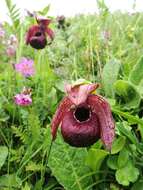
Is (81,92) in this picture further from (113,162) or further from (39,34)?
(39,34)

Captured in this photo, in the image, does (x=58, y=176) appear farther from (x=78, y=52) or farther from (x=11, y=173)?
(x=78, y=52)

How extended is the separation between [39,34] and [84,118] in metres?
1.21

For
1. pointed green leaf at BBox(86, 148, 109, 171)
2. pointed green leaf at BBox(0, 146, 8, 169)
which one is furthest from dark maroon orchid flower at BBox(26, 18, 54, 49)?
pointed green leaf at BBox(86, 148, 109, 171)

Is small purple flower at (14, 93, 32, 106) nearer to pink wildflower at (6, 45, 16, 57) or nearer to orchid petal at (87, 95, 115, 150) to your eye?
orchid petal at (87, 95, 115, 150)

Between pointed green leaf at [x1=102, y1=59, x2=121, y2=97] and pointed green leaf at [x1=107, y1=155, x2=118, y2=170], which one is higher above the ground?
pointed green leaf at [x1=102, y1=59, x2=121, y2=97]

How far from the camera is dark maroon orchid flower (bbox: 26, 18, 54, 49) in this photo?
2.57 metres

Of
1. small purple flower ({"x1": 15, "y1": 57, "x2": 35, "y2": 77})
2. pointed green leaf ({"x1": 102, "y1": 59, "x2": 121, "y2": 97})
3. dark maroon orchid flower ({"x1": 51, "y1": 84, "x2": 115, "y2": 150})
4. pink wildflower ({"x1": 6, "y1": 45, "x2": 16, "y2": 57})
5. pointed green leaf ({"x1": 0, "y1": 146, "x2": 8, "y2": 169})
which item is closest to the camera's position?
dark maroon orchid flower ({"x1": 51, "y1": 84, "x2": 115, "y2": 150})

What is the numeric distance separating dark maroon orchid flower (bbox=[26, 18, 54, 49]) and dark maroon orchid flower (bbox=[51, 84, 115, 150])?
1.03 metres

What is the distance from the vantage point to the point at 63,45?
356 centimetres

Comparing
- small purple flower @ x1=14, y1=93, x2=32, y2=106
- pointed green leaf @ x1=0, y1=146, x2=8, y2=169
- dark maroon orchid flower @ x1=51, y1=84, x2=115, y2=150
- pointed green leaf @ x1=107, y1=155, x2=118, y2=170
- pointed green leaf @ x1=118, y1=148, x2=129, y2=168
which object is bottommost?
pointed green leaf @ x1=0, y1=146, x2=8, y2=169

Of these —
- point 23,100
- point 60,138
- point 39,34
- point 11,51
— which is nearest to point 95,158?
point 60,138

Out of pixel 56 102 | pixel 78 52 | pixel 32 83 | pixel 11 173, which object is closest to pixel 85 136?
pixel 11 173

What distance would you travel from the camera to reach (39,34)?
2.68 metres

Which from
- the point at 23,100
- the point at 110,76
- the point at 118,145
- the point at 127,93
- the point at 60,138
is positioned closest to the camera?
the point at 118,145
